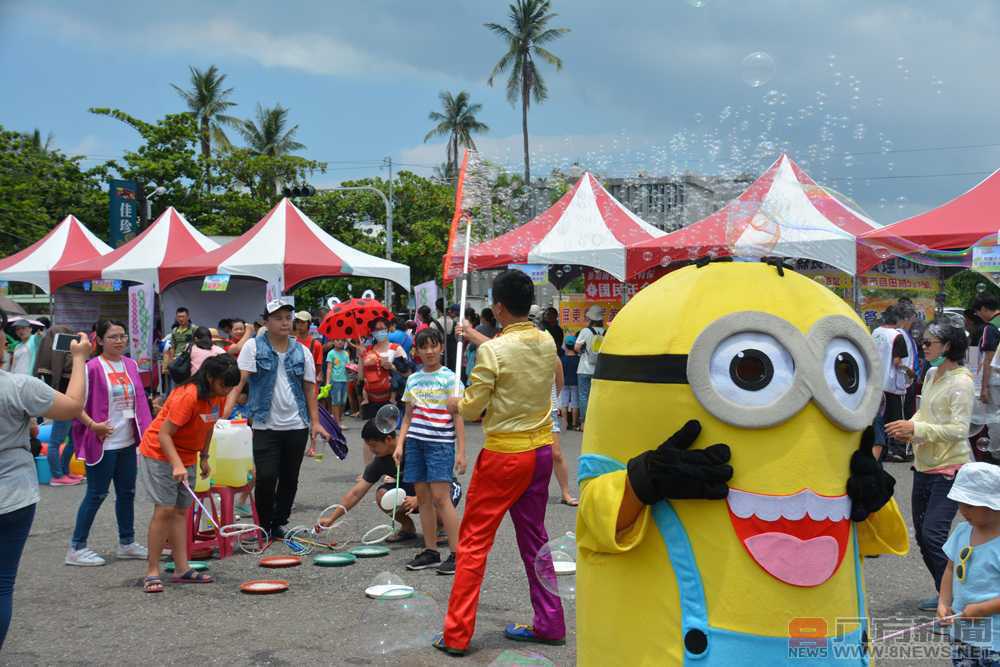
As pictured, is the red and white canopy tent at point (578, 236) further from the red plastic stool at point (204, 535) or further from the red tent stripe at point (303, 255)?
the red plastic stool at point (204, 535)

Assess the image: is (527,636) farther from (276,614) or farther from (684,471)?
(684,471)

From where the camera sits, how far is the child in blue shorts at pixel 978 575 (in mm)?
3340

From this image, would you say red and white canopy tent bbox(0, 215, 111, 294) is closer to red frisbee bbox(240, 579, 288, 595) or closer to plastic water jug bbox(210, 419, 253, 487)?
plastic water jug bbox(210, 419, 253, 487)

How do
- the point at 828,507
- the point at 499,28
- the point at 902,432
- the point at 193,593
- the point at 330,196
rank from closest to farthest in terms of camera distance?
the point at 828,507 → the point at 902,432 → the point at 193,593 → the point at 330,196 → the point at 499,28

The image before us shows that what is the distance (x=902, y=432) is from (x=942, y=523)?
68 centimetres

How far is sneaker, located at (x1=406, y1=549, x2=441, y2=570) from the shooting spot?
6.49 metres

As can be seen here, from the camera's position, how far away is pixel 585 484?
116 inches

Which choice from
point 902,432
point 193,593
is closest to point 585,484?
point 902,432

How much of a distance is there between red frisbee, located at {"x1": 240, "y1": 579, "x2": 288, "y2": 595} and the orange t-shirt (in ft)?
2.89

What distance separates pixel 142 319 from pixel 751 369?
58.4 ft

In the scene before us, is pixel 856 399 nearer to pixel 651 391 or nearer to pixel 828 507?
pixel 828 507

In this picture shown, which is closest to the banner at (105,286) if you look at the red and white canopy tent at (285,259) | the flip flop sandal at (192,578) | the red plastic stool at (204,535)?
the red and white canopy tent at (285,259)

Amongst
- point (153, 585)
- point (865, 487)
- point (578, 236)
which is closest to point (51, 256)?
point (578, 236)

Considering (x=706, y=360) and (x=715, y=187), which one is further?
(x=715, y=187)
